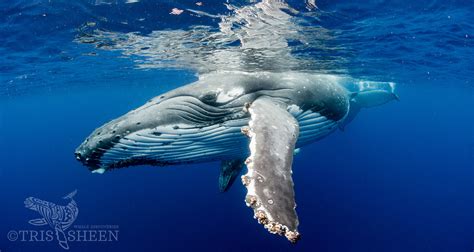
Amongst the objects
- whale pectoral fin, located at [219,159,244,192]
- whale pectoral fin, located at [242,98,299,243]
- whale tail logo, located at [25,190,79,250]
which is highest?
whale pectoral fin, located at [242,98,299,243]

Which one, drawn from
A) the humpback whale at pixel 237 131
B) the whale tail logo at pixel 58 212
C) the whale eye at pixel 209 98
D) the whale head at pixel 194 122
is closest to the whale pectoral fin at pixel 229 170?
the humpback whale at pixel 237 131

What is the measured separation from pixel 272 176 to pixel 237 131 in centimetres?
336

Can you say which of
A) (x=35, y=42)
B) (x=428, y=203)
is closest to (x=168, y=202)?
(x=35, y=42)

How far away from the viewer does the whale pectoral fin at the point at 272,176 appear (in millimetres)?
2846

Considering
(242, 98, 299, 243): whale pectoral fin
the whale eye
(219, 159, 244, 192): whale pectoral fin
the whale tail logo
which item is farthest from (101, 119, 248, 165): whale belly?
the whale tail logo

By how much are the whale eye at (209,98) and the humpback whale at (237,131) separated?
13 mm

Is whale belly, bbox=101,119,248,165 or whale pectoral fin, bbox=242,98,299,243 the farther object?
whale belly, bbox=101,119,248,165

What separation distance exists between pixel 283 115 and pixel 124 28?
33.0 feet

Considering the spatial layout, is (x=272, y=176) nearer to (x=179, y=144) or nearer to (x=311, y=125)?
(x=179, y=144)

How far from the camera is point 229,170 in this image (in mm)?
8500

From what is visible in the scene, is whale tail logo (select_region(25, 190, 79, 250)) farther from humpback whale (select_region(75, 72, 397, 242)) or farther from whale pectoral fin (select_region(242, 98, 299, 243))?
whale pectoral fin (select_region(242, 98, 299, 243))

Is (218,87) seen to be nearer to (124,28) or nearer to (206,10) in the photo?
(206,10)

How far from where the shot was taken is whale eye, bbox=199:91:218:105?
6108 mm

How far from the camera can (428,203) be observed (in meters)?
35.2
